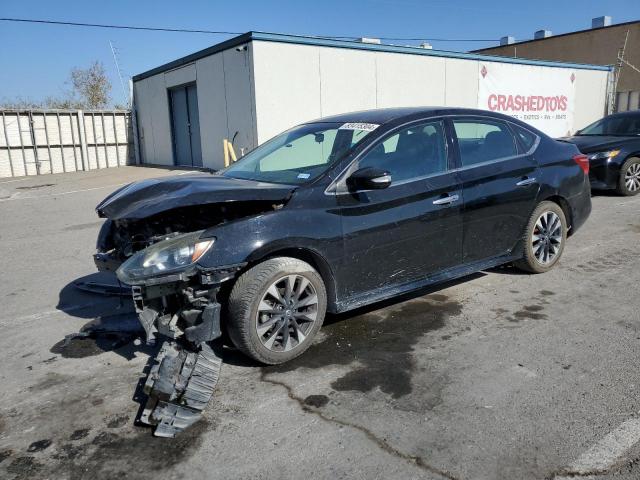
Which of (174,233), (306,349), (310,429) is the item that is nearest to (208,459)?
(310,429)

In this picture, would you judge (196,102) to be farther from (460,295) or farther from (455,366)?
(455,366)

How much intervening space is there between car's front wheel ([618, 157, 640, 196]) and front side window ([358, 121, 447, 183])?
22.9 ft

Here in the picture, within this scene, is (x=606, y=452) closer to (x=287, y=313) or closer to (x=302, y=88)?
(x=287, y=313)

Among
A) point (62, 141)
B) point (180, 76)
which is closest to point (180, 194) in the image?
point (180, 76)

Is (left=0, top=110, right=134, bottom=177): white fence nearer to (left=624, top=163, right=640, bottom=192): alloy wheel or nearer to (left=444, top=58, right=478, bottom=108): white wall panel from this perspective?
(left=444, top=58, right=478, bottom=108): white wall panel

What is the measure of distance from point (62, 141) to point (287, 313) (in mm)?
20480

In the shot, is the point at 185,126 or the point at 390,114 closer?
the point at 390,114

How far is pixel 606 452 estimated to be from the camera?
2.58 metres

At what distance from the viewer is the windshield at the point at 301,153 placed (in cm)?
415

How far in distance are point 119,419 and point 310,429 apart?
1117mm

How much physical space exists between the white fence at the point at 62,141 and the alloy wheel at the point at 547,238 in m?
20.1

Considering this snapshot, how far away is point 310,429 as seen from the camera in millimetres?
2891

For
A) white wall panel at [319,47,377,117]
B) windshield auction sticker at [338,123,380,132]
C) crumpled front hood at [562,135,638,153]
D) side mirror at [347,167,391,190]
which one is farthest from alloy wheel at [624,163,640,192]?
side mirror at [347,167,391,190]

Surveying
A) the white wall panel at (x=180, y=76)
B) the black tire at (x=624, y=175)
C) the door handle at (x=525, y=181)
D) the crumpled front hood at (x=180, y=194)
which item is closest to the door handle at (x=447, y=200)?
the door handle at (x=525, y=181)
